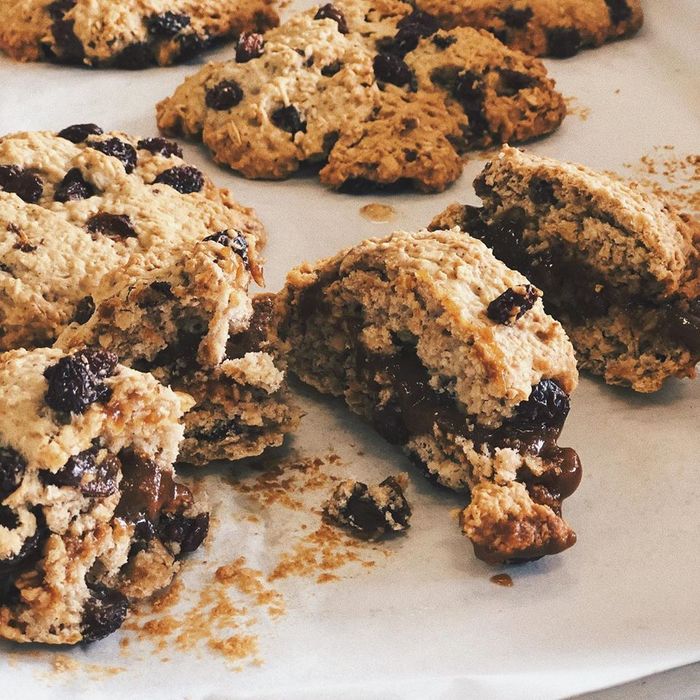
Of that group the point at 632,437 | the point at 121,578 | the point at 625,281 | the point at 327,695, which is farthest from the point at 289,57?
Result: the point at 327,695

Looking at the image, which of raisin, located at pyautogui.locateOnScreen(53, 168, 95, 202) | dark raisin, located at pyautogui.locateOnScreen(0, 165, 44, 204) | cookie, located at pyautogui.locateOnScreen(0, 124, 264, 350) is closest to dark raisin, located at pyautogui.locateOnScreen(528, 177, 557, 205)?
cookie, located at pyautogui.locateOnScreen(0, 124, 264, 350)

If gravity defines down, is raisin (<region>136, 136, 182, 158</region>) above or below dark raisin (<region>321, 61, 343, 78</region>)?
below

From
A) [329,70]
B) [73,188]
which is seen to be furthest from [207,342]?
[329,70]

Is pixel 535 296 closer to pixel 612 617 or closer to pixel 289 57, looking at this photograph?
pixel 612 617

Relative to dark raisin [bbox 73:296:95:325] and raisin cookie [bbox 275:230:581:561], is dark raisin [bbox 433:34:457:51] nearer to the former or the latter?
raisin cookie [bbox 275:230:581:561]

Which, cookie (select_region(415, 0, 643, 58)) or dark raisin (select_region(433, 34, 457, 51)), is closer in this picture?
dark raisin (select_region(433, 34, 457, 51))

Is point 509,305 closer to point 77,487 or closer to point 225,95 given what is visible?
point 77,487
